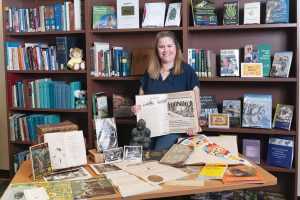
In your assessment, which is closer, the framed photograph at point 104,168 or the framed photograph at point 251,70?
the framed photograph at point 104,168

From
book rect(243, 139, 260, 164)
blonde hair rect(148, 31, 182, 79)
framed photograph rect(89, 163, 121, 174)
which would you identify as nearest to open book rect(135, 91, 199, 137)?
blonde hair rect(148, 31, 182, 79)

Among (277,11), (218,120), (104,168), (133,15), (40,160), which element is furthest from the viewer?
(133,15)

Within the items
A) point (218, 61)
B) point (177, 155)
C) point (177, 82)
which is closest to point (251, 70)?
point (218, 61)

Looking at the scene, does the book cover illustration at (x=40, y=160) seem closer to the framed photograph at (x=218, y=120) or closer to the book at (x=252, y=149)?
the framed photograph at (x=218, y=120)

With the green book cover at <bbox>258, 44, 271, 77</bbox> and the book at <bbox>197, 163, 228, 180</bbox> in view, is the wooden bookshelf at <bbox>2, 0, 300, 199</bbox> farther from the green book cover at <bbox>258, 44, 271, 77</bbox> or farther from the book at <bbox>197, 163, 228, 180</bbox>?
the book at <bbox>197, 163, 228, 180</bbox>

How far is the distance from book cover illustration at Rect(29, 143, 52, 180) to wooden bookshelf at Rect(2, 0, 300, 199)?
1.45 meters

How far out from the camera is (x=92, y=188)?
156 centimetres

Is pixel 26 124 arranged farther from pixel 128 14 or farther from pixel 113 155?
pixel 113 155

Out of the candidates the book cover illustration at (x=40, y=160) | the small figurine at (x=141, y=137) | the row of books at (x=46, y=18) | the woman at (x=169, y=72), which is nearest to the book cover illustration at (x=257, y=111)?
the woman at (x=169, y=72)

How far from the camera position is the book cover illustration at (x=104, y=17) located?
318 centimetres

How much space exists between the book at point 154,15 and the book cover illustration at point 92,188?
1.79 m

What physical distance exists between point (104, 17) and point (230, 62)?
127 centimetres

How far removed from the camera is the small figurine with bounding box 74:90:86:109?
3315 mm

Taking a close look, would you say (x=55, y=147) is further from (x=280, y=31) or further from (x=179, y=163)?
(x=280, y=31)
